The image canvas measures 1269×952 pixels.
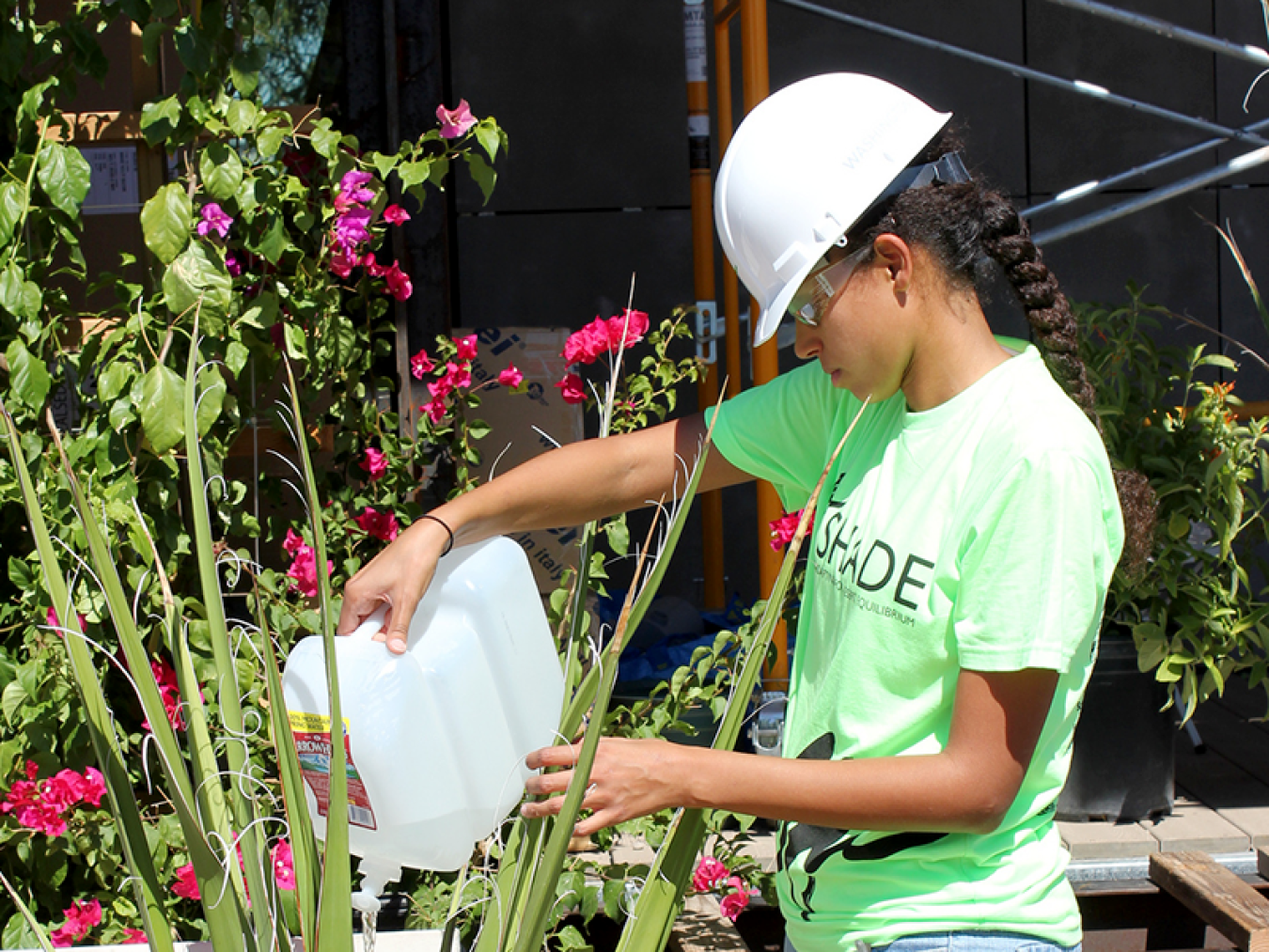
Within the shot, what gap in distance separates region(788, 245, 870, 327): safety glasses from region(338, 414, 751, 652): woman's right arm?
269 millimetres

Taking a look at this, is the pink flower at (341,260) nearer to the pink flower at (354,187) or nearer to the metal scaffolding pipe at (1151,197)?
the pink flower at (354,187)

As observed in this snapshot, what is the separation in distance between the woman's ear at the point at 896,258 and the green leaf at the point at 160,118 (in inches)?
54.0

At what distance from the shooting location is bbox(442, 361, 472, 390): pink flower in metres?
2.40

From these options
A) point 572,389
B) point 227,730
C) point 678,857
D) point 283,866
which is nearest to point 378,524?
point 572,389

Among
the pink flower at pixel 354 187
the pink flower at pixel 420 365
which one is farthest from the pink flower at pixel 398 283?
the pink flower at pixel 354 187

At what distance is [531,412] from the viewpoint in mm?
2832

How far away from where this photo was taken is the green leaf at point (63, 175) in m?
1.86

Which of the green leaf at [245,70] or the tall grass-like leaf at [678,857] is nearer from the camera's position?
the tall grass-like leaf at [678,857]

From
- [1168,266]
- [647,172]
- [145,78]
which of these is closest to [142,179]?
[145,78]

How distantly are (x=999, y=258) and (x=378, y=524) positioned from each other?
1482 millimetres

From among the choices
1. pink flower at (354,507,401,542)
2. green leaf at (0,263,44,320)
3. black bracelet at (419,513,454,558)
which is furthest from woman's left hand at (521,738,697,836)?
pink flower at (354,507,401,542)

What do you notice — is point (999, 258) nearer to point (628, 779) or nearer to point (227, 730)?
point (628, 779)

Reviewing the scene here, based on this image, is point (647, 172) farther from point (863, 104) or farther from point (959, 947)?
point (959, 947)

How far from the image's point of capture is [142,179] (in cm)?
237
